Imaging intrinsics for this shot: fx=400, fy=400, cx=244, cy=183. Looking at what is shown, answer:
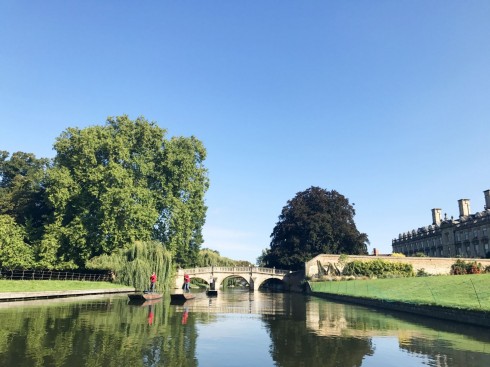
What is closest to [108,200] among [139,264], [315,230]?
[139,264]

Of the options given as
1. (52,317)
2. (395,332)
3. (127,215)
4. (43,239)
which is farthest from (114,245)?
(395,332)

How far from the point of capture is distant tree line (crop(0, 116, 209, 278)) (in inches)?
1658

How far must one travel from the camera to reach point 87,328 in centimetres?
1523

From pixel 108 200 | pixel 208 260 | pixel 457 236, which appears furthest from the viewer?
pixel 457 236

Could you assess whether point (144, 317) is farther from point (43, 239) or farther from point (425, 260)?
point (425, 260)

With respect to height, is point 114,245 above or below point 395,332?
above

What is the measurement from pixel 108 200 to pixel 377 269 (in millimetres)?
38925

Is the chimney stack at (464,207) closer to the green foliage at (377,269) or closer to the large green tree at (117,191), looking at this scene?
the green foliage at (377,269)

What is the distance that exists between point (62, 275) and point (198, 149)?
2367 cm

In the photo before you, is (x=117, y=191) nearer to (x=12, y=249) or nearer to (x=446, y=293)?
(x=12, y=249)

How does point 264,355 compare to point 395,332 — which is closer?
point 264,355

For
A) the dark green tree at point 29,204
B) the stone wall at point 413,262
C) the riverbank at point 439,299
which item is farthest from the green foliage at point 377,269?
the dark green tree at point 29,204

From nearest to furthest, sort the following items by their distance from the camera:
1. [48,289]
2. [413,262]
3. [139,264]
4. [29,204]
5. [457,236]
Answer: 1. [48,289]
2. [139,264]
3. [29,204]
4. [413,262]
5. [457,236]

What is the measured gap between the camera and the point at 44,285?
3272 cm
